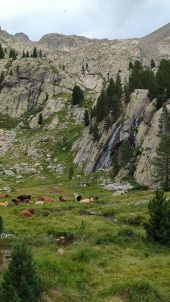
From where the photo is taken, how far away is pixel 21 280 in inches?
688

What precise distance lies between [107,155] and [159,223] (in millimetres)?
51252

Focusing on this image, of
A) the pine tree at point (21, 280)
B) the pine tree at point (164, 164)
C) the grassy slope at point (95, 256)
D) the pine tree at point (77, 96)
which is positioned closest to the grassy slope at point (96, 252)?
the grassy slope at point (95, 256)

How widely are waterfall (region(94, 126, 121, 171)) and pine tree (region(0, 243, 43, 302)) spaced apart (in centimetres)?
5786

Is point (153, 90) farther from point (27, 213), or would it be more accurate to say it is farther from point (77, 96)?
point (27, 213)

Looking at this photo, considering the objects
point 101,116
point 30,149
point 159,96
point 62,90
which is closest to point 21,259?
point 159,96

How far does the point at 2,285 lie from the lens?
1747 centimetres

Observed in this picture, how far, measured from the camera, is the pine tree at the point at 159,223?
26791 mm

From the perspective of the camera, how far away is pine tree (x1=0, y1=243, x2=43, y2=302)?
16969 millimetres

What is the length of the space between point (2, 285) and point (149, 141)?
53.6 m

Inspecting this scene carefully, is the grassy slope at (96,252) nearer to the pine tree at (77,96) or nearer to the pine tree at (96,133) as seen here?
the pine tree at (96,133)

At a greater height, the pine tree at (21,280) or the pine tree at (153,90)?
the pine tree at (153,90)

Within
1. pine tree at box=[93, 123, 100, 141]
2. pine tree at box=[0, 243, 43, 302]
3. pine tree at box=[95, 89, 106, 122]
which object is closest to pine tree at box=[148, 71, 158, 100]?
pine tree at box=[93, 123, 100, 141]

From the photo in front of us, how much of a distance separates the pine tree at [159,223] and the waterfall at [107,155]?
157 feet

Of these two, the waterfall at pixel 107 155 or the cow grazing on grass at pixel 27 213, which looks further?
the waterfall at pixel 107 155
